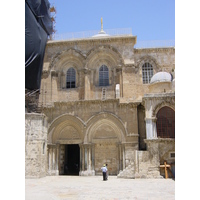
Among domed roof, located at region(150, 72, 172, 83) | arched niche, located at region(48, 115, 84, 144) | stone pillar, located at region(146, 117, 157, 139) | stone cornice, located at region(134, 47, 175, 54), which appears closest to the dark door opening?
arched niche, located at region(48, 115, 84, 144)

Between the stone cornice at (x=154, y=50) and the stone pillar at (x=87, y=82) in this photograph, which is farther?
the stone cornice at (x=154, y=50)

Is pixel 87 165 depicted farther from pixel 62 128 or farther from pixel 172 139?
pixel 172 139

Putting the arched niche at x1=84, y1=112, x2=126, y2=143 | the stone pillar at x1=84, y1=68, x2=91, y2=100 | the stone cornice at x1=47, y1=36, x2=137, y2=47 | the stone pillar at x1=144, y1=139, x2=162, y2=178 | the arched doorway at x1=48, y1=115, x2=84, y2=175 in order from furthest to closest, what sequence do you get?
the stone cornice at x1=47, y1=36, x2=137, y2=47
the stone pillar at x1=84, y1=68, x2=91, y2=100
the arched doorway at x1=48, y1=115, x2=84, y2=175
the arched niche at x1=84, y1=112, x2=126, y2=143
the stone pillar at x1=144, y1=139, x2=162, y2=178

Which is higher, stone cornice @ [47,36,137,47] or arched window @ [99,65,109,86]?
stone cornice @ [47,36,137,47]

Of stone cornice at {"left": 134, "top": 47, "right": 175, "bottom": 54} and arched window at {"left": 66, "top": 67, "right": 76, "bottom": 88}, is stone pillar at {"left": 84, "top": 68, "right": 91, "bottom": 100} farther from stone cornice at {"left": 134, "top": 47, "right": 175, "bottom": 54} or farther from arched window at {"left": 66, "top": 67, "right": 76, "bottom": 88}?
stone cornice at {"left": 134, "top": 47, "right": 175, "bottom": 54}

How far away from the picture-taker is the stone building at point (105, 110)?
1753 cm

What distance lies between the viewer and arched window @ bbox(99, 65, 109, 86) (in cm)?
2177

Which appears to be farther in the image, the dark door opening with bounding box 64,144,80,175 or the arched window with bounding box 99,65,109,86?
the dark door opening with bounding box 64,144,80,175

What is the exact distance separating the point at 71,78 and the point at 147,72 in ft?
21.0

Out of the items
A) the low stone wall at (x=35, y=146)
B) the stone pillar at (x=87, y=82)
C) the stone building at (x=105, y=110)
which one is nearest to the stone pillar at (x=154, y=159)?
the stone building at (x=105, y=110)

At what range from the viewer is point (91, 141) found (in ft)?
66.6

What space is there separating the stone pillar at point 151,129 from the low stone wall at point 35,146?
730cm

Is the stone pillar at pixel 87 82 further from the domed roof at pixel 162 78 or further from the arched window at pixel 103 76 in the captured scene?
the domed roof at pixel 162 78
